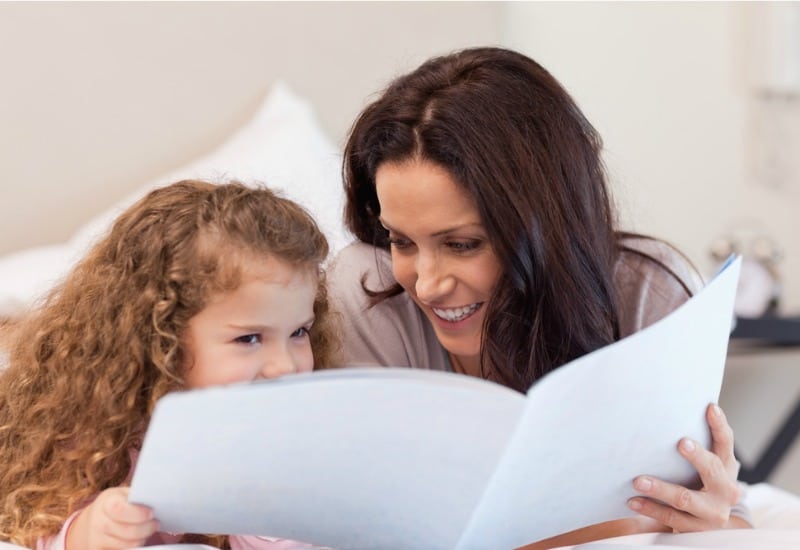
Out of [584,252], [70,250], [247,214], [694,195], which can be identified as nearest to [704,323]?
[584,252]

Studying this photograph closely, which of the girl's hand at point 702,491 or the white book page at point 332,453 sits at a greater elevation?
the white book page at point 332,453

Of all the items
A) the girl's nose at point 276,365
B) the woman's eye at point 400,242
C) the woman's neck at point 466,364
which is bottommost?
the woman's neck at point 466,364

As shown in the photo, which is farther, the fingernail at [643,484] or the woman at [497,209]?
the woman at [497,209]

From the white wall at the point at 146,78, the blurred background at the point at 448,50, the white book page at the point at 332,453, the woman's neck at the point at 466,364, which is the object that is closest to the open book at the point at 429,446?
the white book page at the point at 332,453

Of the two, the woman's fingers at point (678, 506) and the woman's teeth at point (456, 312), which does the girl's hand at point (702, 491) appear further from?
the woman's teeth at point (456, 312)

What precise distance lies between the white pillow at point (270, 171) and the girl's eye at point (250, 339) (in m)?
0.63

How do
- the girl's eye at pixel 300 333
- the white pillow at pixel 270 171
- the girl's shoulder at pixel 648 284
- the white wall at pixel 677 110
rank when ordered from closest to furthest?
the girl's eye at pixel 300 333, the girl's shoulder at pixel 648 284, the white pillow at pixel 270 171, the white wall at pixel 677 110

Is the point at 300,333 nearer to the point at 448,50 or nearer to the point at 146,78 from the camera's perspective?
the point at 146,78

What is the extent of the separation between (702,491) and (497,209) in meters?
0.35

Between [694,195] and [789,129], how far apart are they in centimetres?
25

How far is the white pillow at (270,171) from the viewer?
1.70m

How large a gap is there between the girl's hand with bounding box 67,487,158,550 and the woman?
41 cm

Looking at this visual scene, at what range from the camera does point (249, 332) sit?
41.4 inches

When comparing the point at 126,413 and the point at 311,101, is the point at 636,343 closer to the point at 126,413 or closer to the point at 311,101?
the point at 126,413
